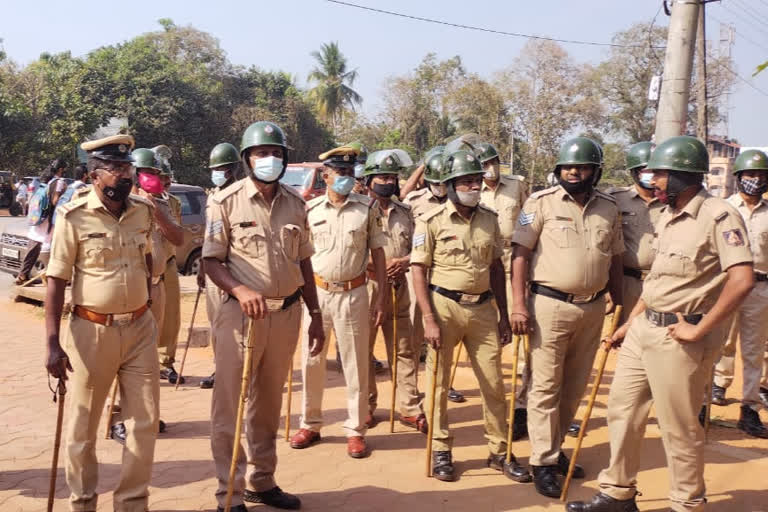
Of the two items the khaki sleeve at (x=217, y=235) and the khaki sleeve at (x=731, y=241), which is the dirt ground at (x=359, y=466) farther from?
the khaki sleeve at (x=731, y=241)

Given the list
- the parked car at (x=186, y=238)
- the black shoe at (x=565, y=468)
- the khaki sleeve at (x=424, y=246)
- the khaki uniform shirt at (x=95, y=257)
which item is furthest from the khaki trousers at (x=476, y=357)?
the parked car at (x=186, y=238)

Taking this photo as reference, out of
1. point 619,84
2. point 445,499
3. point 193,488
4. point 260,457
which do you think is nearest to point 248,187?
point 260,457

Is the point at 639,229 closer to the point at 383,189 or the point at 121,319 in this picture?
the point at 383,189

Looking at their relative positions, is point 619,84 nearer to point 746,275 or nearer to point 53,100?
point 53,100

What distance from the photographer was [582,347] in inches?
190

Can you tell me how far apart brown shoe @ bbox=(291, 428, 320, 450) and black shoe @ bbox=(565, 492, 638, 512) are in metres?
2.03

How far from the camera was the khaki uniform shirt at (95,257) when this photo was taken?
370 cm

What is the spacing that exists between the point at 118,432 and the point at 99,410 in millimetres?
1661

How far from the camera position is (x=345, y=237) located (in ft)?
17.2

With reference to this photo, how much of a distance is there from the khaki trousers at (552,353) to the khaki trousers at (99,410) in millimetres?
2428

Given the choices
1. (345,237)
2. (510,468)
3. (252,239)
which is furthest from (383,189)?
(510,468)

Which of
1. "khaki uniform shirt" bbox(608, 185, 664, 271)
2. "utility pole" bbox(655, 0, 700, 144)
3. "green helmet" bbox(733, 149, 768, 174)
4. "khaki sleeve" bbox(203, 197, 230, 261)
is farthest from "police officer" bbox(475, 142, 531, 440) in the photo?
"khaki sleeve" bbox(203, 197, 230, 261)

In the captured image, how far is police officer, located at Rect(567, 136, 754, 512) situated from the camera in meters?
3.82

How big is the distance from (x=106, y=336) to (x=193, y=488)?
4.49 feet
